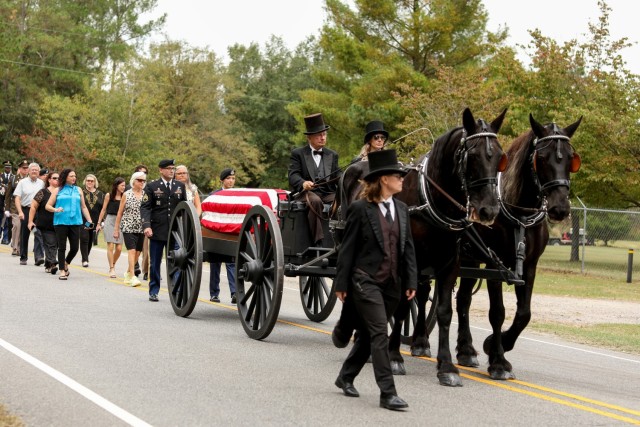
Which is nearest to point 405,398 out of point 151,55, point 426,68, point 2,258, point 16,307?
point 16,307

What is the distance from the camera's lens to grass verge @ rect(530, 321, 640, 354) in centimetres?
1237

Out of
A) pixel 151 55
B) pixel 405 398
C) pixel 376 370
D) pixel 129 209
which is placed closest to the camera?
pixel 376 370

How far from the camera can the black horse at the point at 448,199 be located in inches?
315

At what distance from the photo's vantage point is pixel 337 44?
41.6m

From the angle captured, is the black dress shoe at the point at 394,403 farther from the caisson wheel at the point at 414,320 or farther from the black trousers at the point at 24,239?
the black trousers at the point at 24,239

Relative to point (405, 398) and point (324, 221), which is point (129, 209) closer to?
point (324, 221)

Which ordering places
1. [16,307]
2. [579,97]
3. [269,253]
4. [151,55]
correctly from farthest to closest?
[151,55], [579,97], [16,307], [269,253]

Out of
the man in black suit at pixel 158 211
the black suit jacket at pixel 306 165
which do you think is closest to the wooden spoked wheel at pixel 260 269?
the black suit jacket at pixel 306 165

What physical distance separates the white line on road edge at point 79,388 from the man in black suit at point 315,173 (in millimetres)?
3404

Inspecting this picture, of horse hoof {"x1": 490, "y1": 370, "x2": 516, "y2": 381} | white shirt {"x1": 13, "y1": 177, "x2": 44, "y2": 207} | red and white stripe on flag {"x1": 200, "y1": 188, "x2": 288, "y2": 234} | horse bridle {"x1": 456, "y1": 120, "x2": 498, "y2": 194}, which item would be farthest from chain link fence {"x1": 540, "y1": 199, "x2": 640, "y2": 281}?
horse bridle {"x1": 456, "y1": 120, "x2": 498, "y2": 194}

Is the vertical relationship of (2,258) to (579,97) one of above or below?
below

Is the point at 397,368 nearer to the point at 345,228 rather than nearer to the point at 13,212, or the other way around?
the point at 345,228

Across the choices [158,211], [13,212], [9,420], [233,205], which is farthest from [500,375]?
[13,212]

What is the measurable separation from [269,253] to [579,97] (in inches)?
933
